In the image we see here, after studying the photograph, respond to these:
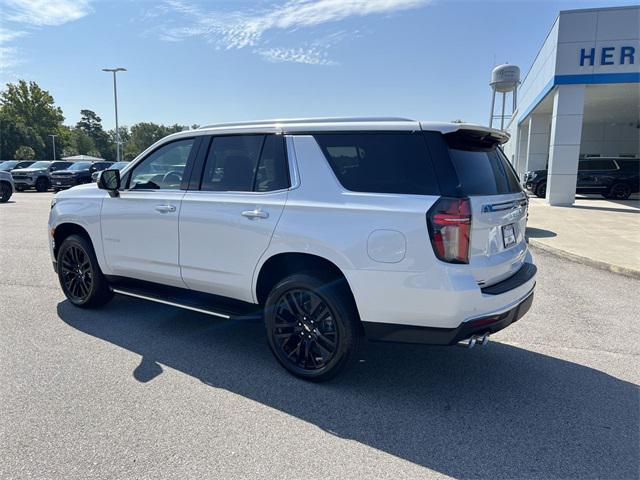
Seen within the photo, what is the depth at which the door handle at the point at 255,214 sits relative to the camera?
356cm

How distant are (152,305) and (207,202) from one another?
84.5 inches

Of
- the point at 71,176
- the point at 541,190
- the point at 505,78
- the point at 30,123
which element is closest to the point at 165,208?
the point at 541,190

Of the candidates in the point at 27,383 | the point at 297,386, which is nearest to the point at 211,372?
the point at 297,386

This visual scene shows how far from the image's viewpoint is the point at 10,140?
63719 millimetres

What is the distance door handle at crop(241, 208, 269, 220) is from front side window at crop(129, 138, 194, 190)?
3.25 ft

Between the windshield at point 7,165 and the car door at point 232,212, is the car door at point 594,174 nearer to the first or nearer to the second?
the car door at point 232,212

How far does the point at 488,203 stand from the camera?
310 cm

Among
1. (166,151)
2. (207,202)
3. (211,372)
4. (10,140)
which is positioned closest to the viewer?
(211,372)

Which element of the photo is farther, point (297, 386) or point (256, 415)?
point (297, 386)

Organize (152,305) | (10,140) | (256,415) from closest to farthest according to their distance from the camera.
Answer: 1. (256,415)
2. (152,305)
3. (10,140)

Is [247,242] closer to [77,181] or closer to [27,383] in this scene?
[27,383]

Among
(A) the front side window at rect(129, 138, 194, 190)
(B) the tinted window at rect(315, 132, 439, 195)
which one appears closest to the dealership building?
(B) the tinted window at rect(315, 132, 439, 195)

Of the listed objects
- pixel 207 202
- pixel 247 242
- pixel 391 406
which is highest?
pixel 207 202

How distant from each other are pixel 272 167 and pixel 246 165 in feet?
1.00
